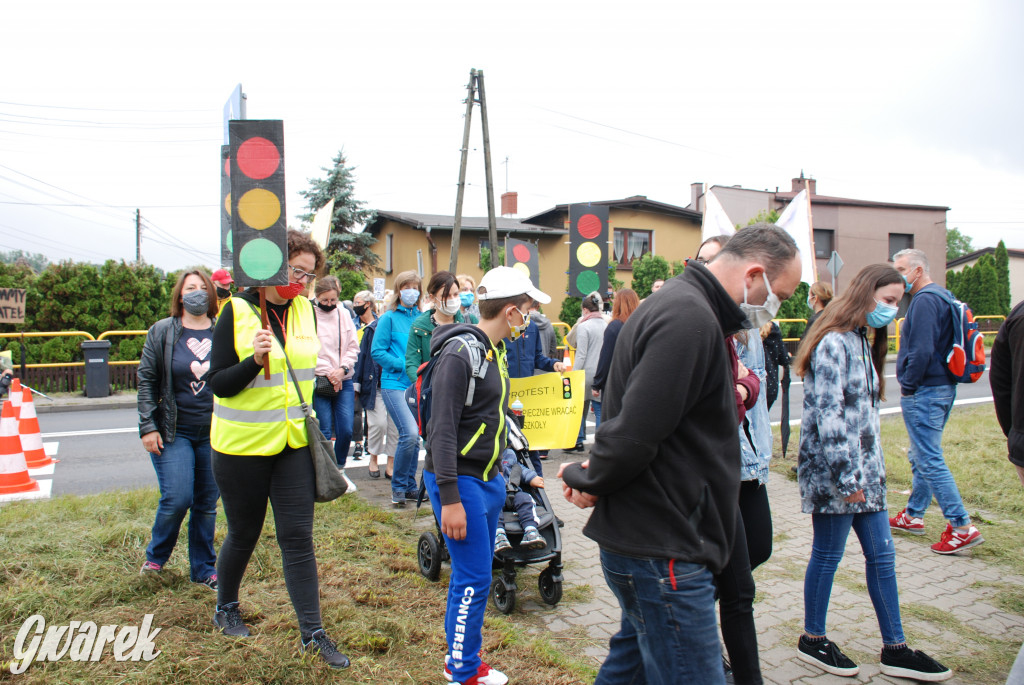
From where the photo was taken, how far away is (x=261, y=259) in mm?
3141

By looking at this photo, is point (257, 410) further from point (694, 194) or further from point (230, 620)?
point (694, 194)

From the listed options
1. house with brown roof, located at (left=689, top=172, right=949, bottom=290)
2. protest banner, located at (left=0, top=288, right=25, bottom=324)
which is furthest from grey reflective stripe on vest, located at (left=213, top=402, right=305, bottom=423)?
house with brown roof, located at (left=689, top=172, right=949, bottom=290)

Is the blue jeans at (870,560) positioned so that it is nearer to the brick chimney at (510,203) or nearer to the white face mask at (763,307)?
the white face mask at (763,307)

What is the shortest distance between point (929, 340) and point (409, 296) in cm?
433

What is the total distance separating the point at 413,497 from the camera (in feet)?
21.0

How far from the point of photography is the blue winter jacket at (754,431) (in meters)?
3.19

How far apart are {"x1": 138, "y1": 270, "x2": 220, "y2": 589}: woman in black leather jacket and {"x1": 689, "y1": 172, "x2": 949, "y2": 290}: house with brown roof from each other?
3368cm

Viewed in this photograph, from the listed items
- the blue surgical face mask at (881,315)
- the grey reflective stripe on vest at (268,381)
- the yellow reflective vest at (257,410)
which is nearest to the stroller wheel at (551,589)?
the yellow reflective vest at (257,410)

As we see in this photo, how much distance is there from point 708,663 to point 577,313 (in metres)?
24.6

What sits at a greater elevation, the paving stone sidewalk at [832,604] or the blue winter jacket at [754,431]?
the blue winter jacket at [754,431]

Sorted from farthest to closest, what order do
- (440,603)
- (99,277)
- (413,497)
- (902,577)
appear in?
(99,277), (413,497), (902,577), (440,603)

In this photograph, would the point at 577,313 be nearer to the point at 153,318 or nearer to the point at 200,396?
the point at 153,318

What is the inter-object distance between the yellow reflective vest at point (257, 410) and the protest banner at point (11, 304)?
46.5 feet

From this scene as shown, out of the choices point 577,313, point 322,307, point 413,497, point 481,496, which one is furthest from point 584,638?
point 577,313
